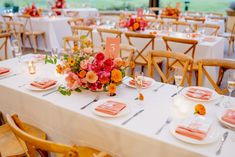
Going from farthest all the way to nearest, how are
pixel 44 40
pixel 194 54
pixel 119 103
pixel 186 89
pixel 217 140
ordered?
pixel 44 40, pixel 194 54, pixel 186 89, pixel 119 103, pixel 217 140

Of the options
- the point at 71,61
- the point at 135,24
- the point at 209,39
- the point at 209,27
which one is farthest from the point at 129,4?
the point at 71,61

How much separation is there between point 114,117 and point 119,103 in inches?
6.2

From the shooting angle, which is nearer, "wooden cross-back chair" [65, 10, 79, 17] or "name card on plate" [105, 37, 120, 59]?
"name card on plate" [105, 37, 120, 59]

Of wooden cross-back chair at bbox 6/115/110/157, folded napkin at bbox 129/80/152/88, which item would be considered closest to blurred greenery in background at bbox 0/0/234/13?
folded napkin at bbox 129/80/152/88

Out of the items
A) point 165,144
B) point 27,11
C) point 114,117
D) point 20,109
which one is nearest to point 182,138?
point 165,144

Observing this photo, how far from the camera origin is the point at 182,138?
1260 mm

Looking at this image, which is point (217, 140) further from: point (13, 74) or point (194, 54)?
point (194, 54)

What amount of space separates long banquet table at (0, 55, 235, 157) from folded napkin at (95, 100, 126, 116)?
5cm

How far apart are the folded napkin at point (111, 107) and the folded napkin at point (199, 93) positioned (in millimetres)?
484

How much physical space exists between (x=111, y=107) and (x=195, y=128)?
19.8 inches

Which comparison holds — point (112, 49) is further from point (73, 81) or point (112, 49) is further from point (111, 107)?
point (111, 107)

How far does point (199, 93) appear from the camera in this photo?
176 centimetres

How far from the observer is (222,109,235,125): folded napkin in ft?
4.53

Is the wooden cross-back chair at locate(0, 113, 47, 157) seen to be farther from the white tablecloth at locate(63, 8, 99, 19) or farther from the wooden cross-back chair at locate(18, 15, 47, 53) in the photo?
the white tablecloth at locate(63, 8, 99, 19)
